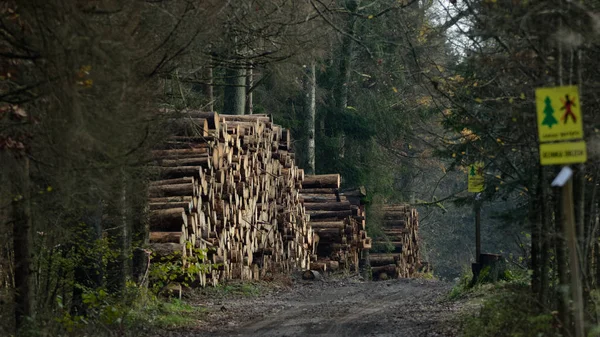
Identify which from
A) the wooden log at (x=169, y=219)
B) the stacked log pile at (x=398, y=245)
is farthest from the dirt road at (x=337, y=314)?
the stacked log pile at (x=398, y=245)

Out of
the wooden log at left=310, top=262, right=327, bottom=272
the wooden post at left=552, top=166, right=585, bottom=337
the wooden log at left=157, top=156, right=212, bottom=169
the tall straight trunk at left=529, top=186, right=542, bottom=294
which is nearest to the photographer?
the wooden post at left=552, top=166, right=585, bottom=337

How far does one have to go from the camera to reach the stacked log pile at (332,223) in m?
27.9

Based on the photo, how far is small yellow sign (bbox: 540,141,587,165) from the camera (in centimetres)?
726

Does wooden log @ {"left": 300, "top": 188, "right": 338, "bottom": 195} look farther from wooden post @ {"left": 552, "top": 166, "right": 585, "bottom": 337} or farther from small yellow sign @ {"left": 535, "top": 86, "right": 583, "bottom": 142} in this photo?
small yellow sign @ {"left": 535, "top": 86, "right": 583, "bottom": 142}

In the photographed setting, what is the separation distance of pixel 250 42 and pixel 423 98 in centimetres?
2023

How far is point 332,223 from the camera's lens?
92.3ft

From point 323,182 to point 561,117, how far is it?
22196 millimetres

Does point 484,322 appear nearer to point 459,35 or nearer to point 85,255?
point 459,35

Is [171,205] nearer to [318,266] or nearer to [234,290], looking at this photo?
[234,290]

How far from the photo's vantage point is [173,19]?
9.41m

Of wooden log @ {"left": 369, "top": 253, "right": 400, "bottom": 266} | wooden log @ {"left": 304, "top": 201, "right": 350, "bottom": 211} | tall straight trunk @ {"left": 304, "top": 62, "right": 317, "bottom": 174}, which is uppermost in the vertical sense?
tall straight trunk @ {"left": 304, "top": 62, "right": 317, "bottom": 174}

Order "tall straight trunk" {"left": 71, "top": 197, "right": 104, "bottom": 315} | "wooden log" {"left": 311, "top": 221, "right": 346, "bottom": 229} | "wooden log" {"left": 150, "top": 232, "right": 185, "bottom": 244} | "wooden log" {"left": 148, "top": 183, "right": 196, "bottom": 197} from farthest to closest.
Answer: "wooden log" {"left": 311, "top": 221, "right": 346, "bottom": 229}
"wooden log" {"left": 148, "top": 183, "right": 196, "bottom": 197}
"wooden log" {"left": 150, "top": 232, "right": 185, "bottom": 244}
"tall straight trunk" {"left": 71, "top": 197, "right": 104, "bottom": 315}

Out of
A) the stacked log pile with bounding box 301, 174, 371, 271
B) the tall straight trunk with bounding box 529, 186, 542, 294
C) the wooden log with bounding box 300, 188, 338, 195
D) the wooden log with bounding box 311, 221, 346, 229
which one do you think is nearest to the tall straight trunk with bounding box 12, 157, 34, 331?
the tall straight trunk with bounding box 529, 186, 542, 294

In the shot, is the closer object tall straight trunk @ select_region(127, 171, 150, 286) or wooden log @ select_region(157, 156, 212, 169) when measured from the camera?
tall straight trunk @ select_region(127, 171, 150, 286)
